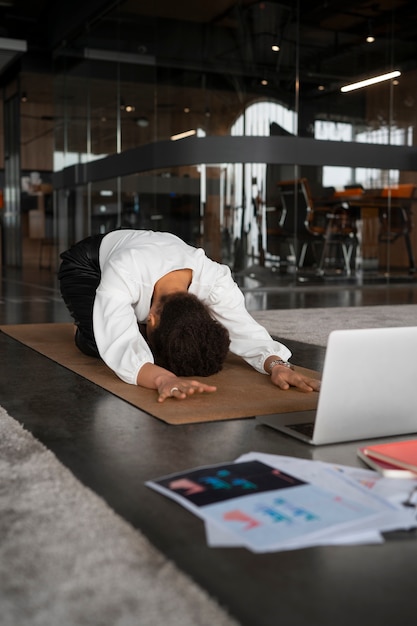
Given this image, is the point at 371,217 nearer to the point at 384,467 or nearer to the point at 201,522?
the point at 384,467

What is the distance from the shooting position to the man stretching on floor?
2.12 meters

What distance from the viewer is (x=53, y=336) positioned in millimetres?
3484

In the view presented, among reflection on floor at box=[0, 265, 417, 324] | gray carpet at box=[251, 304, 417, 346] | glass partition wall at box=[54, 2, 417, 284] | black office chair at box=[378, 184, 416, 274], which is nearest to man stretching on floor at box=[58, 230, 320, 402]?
gray carpet at box=[251, 304, 417, 346]

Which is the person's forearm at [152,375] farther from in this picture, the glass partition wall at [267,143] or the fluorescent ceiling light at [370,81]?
the fluorescent ceiling light at [370,81]

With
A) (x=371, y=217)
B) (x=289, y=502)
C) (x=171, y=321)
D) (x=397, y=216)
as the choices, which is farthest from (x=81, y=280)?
(x=397, y=216)

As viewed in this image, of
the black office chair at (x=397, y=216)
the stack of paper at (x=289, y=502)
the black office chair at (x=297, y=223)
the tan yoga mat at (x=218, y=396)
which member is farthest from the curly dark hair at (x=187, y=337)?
the black office chair at (x=397, y=216)

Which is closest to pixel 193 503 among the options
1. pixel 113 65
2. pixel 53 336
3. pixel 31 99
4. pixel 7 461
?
pixel 7 461

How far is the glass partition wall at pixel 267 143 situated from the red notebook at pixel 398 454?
571 cm

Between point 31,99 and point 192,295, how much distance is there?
10.5 m

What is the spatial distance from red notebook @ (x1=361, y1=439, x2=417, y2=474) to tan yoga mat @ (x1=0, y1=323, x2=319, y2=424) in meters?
0.54

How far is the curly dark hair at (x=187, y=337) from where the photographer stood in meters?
2.15

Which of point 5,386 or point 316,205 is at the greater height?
point 316,205

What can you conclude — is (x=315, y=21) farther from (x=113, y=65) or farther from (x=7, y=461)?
(x=7, y=461)

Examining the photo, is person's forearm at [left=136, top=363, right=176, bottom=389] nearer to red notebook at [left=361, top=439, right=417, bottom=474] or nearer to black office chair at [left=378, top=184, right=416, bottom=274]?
red notebook at [left=361, top=439, right=417, bottom=474]
